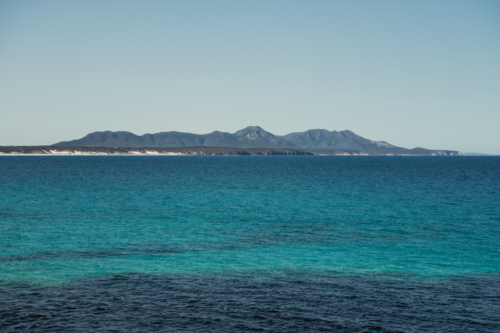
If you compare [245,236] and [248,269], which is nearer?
[248,269]

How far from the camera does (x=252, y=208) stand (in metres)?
45.7

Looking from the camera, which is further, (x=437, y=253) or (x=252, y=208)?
(x=252, y=208)

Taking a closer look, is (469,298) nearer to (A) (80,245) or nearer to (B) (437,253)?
(B) (437,253)

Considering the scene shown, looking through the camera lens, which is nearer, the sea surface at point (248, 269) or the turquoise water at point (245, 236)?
the sea surface at point (248, 269)

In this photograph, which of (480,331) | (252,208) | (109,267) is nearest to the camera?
(480,331)

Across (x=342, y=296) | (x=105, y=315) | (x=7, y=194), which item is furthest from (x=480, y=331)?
(x=7, y=194)

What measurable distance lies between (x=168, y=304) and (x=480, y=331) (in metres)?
11.1

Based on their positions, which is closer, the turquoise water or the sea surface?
the sea surface

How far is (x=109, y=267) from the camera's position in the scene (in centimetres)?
2206

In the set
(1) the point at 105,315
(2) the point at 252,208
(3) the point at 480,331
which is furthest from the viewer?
(2) the point at 252,208

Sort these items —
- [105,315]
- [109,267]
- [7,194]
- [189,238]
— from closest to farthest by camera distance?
[105,315]
[109,267]
[189,238]
[7,194]

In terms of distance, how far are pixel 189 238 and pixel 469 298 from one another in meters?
17.9

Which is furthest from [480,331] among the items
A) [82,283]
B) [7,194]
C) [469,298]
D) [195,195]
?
[7,194]

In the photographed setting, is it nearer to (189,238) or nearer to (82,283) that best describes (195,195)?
(189,238)
